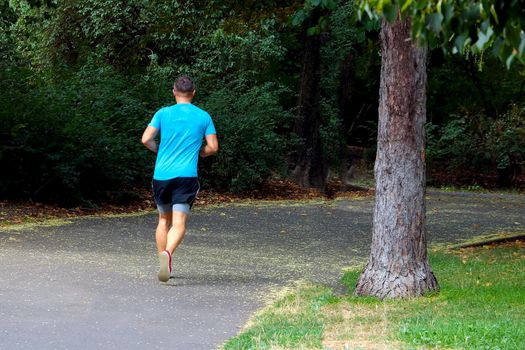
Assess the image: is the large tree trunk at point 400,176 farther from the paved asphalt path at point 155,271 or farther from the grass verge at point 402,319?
the paved asphalt path at point 155,271

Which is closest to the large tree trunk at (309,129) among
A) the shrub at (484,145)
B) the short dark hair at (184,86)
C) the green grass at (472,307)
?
the shrub at (484,145)

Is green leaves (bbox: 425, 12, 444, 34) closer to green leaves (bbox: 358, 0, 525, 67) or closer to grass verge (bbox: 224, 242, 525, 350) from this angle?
green leaves (bbox: 358, 0, 525, 67)

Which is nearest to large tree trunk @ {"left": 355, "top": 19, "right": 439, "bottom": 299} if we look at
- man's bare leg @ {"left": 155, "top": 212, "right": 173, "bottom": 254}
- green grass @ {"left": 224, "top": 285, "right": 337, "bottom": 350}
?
green grass @ {"left": 224, "top": 285, "right": 337, "bottom": 350}

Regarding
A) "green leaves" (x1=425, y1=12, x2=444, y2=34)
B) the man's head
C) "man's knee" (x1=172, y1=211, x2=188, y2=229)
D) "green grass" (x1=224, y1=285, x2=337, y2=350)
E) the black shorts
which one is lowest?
"green grass" (x1=224, y1=285, x2=337, y2=350)

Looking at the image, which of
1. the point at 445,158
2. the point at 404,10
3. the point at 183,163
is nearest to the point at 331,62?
the point at 445,158

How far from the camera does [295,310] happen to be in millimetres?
7727

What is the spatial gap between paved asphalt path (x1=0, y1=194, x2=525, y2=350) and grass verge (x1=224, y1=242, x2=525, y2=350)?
34 centimetres

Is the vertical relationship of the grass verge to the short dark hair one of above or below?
below

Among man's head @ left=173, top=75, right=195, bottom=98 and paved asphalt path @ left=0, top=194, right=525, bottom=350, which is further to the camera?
man's head @ left=173, top=75, right=195, bottom=98

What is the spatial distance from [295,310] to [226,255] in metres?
3.54

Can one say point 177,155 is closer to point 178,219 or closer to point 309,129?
point 178,219

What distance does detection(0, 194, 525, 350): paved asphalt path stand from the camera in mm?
6852

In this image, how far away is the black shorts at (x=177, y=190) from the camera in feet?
29.0

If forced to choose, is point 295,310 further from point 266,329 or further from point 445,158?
point 445,158
